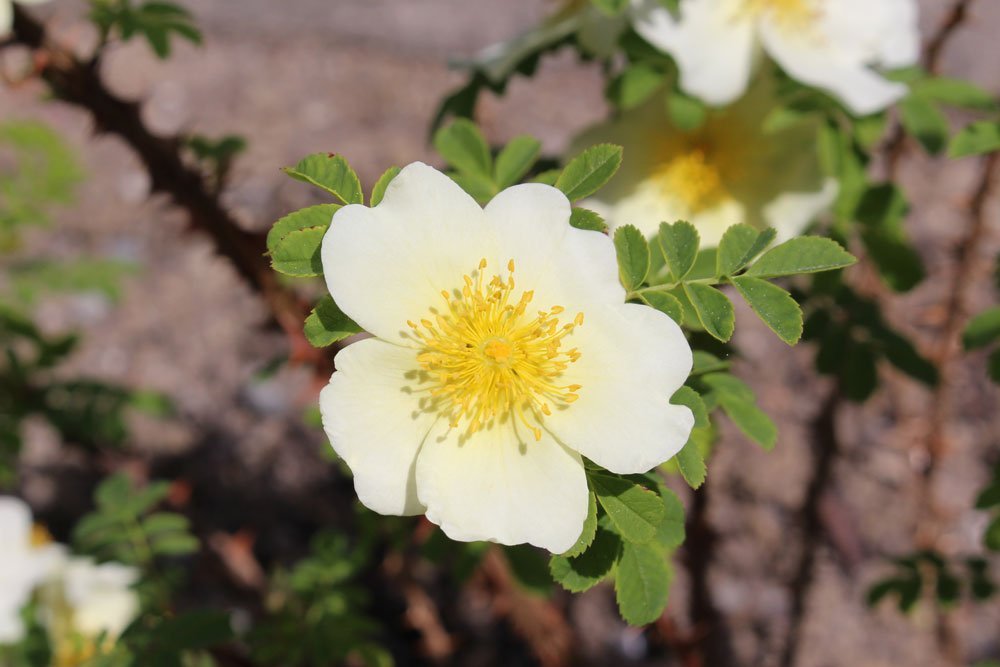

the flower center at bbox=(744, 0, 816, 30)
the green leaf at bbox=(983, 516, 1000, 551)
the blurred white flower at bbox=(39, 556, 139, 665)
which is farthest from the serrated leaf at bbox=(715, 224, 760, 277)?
the blurred white flower at bbox=(39, 556, 139, 665)

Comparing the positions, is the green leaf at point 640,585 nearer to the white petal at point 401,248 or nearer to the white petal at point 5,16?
the white petal at point 401,248

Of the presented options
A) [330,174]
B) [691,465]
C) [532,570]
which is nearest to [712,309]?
[691,465]

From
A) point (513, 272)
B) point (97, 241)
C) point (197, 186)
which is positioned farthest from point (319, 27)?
point (513, 272)

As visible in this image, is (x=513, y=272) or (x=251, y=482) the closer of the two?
(x=513, y=272)

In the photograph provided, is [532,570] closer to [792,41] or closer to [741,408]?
[741,408]

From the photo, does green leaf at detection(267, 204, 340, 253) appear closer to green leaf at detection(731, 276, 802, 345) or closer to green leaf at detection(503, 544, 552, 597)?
green leaf at detection(731, 276, 802, 345)

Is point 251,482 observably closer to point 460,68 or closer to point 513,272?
point 460,68

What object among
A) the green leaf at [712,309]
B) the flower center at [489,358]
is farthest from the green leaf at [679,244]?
the flower center at [489,358]
